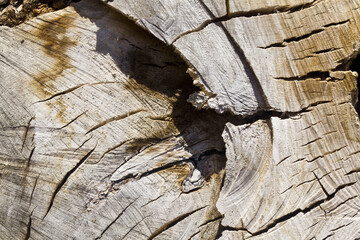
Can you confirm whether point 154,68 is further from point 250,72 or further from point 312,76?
point 312,76

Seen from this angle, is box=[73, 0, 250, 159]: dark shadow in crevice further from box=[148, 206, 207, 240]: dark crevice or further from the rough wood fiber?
box=[148, 206, 207, 240]: dark crevice

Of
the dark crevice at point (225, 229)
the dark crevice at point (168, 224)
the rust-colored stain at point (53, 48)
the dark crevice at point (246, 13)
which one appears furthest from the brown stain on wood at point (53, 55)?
the dark crevice at point (225, 229)

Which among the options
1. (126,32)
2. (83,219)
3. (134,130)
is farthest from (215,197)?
(126,32)

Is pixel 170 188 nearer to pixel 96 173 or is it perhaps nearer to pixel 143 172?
pixel 143 172

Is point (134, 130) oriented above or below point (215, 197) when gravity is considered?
above

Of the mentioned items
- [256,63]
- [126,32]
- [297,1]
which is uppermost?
[126,32]

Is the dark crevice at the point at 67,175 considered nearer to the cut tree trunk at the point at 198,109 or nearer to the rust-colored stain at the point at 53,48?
the cut tree trunk at the point at 198,109

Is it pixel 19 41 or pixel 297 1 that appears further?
pixel 19 41

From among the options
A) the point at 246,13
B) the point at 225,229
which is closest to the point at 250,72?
the point at 246,13
